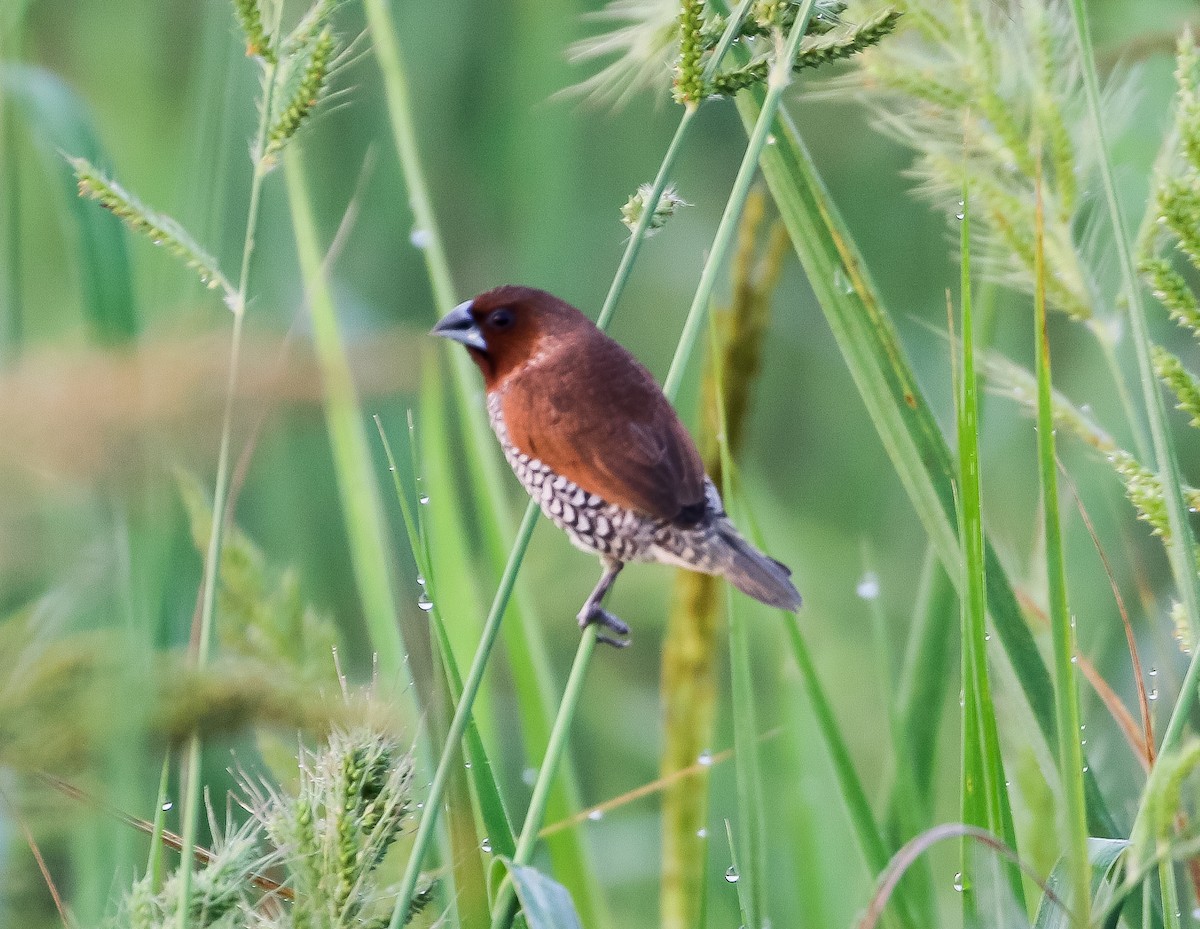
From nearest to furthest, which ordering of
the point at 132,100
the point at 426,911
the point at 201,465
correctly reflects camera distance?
1. the point at 426,911
2. the point at 201,465
3. the point at 132,100

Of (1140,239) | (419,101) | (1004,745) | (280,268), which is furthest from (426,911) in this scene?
(419,101)

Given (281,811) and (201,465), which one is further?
(201,465)

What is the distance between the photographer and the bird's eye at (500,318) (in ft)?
4.54

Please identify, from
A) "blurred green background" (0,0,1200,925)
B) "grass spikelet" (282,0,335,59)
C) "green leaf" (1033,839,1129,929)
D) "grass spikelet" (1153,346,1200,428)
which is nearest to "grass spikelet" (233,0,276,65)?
"grass spikelet" (282,0,335,59)

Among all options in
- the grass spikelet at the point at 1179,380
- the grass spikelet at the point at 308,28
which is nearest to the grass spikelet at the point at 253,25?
the grass spikelet at the point at 308,28

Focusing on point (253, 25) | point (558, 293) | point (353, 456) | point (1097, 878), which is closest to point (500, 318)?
point (353, 456)

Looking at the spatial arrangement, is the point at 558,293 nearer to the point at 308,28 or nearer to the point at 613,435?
the point at 613,435

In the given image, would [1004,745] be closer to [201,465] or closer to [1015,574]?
[1015,574]

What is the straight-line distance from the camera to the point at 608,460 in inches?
49.4

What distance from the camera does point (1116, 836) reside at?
46.8 inches

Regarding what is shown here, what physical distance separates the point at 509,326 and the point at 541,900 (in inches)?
25.9

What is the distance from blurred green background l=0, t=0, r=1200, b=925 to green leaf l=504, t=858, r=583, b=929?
0.62m

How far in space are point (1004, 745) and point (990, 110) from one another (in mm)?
759

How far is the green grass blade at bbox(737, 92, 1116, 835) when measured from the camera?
1.17m
